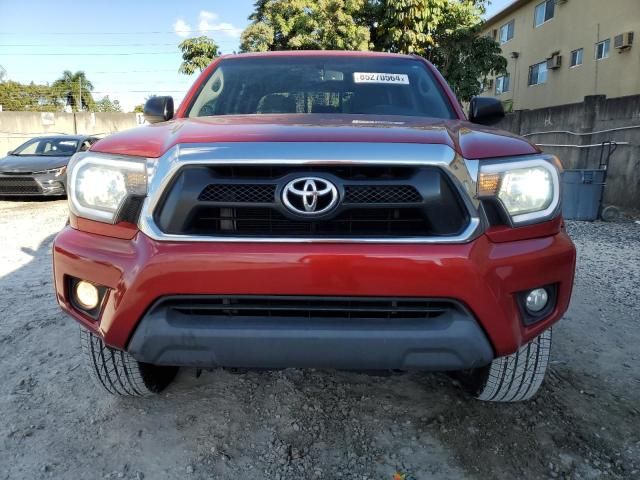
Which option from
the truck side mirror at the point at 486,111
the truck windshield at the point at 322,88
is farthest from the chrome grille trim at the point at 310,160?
the truck side mirror at the point at 486,111

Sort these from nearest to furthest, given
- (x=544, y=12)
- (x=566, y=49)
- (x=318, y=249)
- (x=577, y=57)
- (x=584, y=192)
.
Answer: (x=318, y=249)
(x=584, y=192)
(x=577, y=57)
(x=566, y=49)
(x=544, y=12)

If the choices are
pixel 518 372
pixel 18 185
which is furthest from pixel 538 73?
pixel 518 372

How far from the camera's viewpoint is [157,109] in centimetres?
312

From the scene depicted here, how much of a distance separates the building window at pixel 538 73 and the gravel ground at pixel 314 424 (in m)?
22.2

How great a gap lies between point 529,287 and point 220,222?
113 cm

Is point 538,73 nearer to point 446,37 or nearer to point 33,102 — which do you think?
point 446,37

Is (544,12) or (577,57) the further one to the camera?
(544,12)

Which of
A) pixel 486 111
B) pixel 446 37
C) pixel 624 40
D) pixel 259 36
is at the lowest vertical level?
pixel 486 111

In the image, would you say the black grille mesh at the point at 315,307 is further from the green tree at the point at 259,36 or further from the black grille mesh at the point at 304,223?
the green tree at the point at 259,36

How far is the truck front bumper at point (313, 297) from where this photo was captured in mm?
1674

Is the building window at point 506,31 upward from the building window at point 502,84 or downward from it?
upward

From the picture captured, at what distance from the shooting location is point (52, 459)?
205cm

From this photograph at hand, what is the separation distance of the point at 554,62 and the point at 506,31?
6712mm

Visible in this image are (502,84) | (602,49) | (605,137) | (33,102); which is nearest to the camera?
(605,137)
